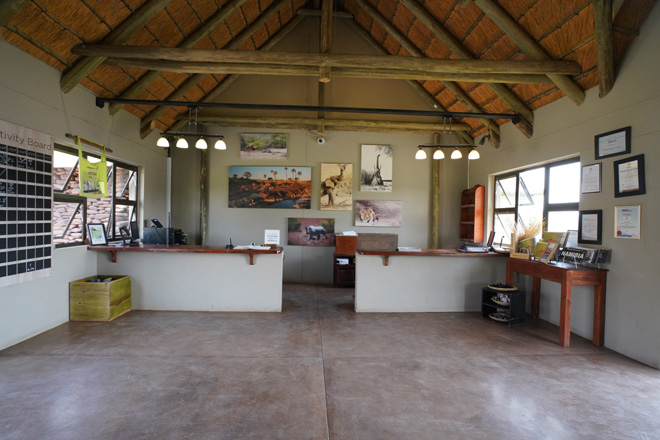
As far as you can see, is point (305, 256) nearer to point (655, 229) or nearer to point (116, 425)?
point (116, 425)

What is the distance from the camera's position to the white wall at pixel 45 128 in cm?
370

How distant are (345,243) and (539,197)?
383 cm

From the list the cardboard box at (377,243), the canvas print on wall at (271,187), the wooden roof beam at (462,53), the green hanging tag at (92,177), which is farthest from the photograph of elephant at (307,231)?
the wooden roof beam at (462,53)

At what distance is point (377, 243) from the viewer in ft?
17.6

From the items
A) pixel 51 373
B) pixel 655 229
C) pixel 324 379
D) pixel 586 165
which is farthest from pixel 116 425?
pixel 586 165

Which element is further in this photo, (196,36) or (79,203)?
(196,36)

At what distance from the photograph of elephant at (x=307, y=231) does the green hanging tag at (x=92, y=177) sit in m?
3.85

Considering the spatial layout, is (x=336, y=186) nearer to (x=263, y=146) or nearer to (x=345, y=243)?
(x=345, y=243)

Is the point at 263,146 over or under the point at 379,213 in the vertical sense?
over

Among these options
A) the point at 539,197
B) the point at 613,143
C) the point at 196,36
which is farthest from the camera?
the point at 539,197

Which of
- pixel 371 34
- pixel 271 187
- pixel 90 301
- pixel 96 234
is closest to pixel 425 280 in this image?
pixel 271 187

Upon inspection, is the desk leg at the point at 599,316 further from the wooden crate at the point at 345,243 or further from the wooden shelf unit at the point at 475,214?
the wooden crate at the point at 345,243

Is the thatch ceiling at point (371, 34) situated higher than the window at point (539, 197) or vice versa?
the thatch ceiling at point (371, 34)

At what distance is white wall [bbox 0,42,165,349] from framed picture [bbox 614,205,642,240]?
7.34 metres
